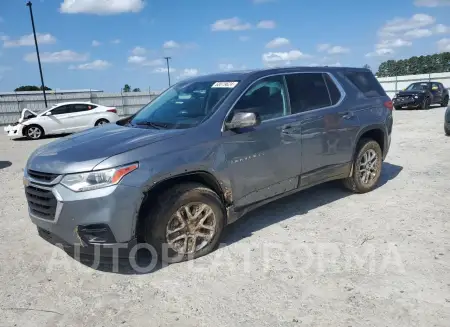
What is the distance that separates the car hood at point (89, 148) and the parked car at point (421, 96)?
20.7 m

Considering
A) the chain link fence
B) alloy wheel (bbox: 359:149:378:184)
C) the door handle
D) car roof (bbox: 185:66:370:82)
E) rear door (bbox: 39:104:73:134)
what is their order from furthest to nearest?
1. the chain link fence
2. rear door (bbox: 39:104:73:134)
3. alloy wheel (bbox: 359:149:378:184)
4. the door handle
5. car roof (bbox: 185:66:370:82)

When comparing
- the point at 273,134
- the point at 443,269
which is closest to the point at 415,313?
the point at 443,269

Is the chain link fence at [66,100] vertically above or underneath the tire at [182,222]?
above

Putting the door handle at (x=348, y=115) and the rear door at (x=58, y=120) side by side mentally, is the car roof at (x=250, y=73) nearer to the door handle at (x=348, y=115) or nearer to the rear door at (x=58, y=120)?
the door handle at (x=348, y=115)

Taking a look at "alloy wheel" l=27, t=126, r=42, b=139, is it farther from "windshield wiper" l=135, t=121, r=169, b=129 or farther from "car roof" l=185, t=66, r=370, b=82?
"windshield wiper" l=135, t=121, r=169, b=129

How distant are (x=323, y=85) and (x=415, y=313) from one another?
303 cm

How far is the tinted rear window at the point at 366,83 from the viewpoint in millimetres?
5387

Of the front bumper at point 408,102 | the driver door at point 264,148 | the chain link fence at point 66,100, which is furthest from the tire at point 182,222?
the chain link fence at point 66,100

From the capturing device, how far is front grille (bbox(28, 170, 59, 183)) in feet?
10.8

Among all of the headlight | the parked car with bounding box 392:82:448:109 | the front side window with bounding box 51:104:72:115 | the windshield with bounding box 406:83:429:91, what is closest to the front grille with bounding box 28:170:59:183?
the headlight

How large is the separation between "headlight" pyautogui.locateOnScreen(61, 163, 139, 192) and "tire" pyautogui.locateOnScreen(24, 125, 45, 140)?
13510 mm

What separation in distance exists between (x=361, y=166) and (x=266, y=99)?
2.05 meters

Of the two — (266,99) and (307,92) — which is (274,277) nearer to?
(266,99)

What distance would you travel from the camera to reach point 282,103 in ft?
14.4
